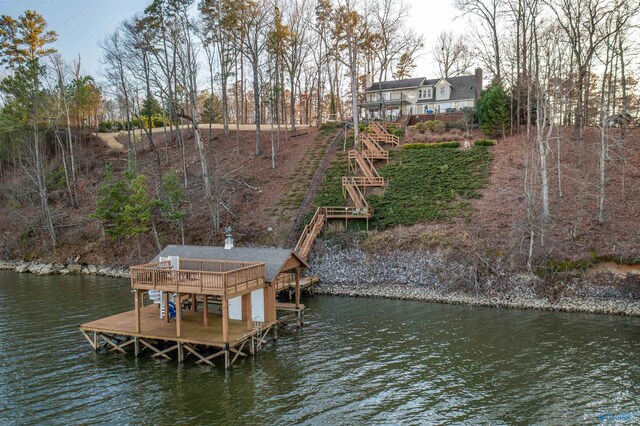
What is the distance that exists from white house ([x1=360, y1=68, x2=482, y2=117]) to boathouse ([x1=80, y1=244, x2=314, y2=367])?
3902 centimetres

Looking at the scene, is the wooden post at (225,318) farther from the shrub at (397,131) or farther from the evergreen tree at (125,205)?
the shrub at (397,131)

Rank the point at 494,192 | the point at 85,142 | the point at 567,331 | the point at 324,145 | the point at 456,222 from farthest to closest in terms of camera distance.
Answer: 1. the point at 85,142
2. the point at 324,145
3. the point at 494,192
4. the point at 456,222
5. the point at 567,331

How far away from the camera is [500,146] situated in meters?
38.5

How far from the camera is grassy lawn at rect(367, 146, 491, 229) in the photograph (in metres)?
30.7

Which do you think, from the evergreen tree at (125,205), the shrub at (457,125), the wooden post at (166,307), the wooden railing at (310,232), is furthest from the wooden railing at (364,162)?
the wooden post at (166,307)

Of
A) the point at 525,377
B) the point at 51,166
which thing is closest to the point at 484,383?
the point at 525,377

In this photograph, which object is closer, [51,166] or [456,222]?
[456,222]

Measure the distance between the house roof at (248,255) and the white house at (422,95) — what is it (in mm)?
38265

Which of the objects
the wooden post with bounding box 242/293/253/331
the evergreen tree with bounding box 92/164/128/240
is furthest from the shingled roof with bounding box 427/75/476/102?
the wooden post with bounding box 242/293/253/331

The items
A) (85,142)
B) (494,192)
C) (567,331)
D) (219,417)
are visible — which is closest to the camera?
(219,417)

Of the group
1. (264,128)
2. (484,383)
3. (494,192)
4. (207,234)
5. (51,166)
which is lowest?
(484,383)

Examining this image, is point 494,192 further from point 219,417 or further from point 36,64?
point 36,64

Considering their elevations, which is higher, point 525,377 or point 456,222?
point 456,222

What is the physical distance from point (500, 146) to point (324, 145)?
16790 mm
